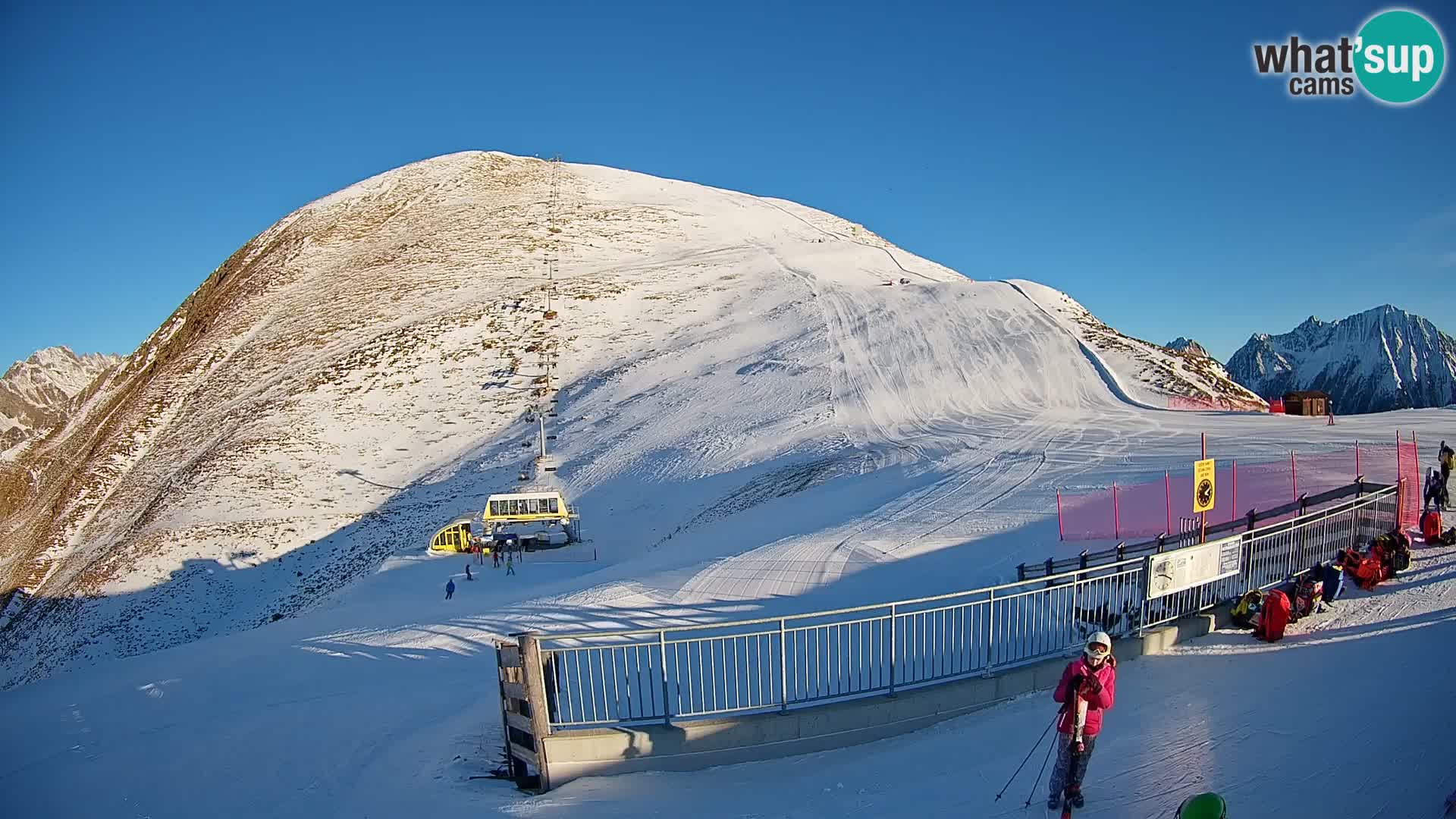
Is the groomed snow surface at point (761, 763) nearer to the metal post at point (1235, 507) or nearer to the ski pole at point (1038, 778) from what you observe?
the ski pole at point (1038, 778)

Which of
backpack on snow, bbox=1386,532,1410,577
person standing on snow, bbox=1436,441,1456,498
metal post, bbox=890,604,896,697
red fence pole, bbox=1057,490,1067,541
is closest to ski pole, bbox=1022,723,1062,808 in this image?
metal post, bbox=890,604,896,697

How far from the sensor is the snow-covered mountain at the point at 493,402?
29172mm

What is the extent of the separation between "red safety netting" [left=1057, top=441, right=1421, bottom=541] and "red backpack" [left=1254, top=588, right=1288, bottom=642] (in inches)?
217

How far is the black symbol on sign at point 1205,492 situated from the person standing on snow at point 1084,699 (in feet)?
18.9

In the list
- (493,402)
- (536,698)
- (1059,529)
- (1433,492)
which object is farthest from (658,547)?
(493,402)

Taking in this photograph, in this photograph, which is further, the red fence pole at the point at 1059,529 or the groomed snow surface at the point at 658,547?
the red fence pole at the point at 1059,529

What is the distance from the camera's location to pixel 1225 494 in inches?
685

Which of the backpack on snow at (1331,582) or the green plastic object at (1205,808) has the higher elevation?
the green plastic object at (1205,808)

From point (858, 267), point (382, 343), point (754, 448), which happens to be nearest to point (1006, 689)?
point (754, 448)

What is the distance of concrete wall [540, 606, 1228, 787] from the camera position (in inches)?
314

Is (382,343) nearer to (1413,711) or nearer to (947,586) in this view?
(947,586)

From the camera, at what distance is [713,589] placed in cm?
1559

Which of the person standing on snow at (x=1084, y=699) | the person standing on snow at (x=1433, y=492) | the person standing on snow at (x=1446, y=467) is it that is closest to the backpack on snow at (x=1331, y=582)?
the person standing on snow at (x=1084, y=699)

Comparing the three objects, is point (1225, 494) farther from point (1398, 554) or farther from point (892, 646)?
point (892, 646)
